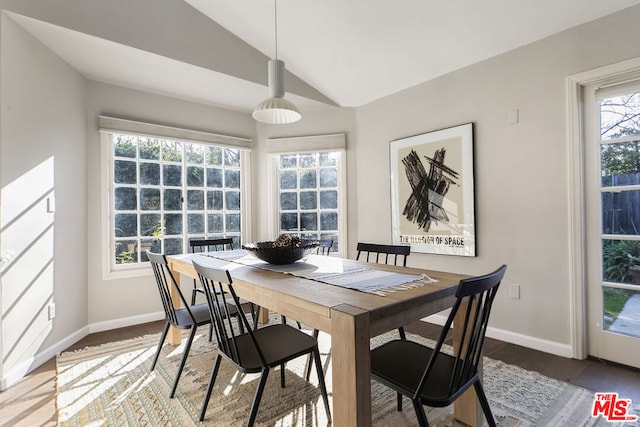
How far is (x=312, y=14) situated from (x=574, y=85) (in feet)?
6.57

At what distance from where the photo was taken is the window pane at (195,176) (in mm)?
3600

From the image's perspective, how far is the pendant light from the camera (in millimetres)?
1924

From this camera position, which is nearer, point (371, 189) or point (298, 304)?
point (298, 304)

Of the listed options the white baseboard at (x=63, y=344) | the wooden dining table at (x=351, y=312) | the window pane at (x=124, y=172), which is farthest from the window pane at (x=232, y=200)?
the wooden dining table at (x=351, y=312)

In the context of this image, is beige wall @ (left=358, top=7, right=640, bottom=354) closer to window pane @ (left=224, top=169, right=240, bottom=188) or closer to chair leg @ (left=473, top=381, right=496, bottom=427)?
chair leg @ (left=473, top=381, right=496, bottom=427)

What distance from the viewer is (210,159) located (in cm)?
376

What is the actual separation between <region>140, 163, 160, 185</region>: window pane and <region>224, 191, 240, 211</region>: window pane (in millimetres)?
763

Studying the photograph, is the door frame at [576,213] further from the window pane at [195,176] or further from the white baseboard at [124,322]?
the white baseboard at [124,322]

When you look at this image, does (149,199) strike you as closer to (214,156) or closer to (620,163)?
(214,156)

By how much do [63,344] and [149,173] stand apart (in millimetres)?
1675

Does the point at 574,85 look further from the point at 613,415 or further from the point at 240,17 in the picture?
the point at 240,17

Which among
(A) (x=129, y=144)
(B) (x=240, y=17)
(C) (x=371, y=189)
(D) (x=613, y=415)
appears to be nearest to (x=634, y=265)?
(D) (x=613, y=415)

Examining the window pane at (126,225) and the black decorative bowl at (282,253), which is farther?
the window pane at (126,225)

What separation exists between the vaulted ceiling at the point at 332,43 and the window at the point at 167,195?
620mm
